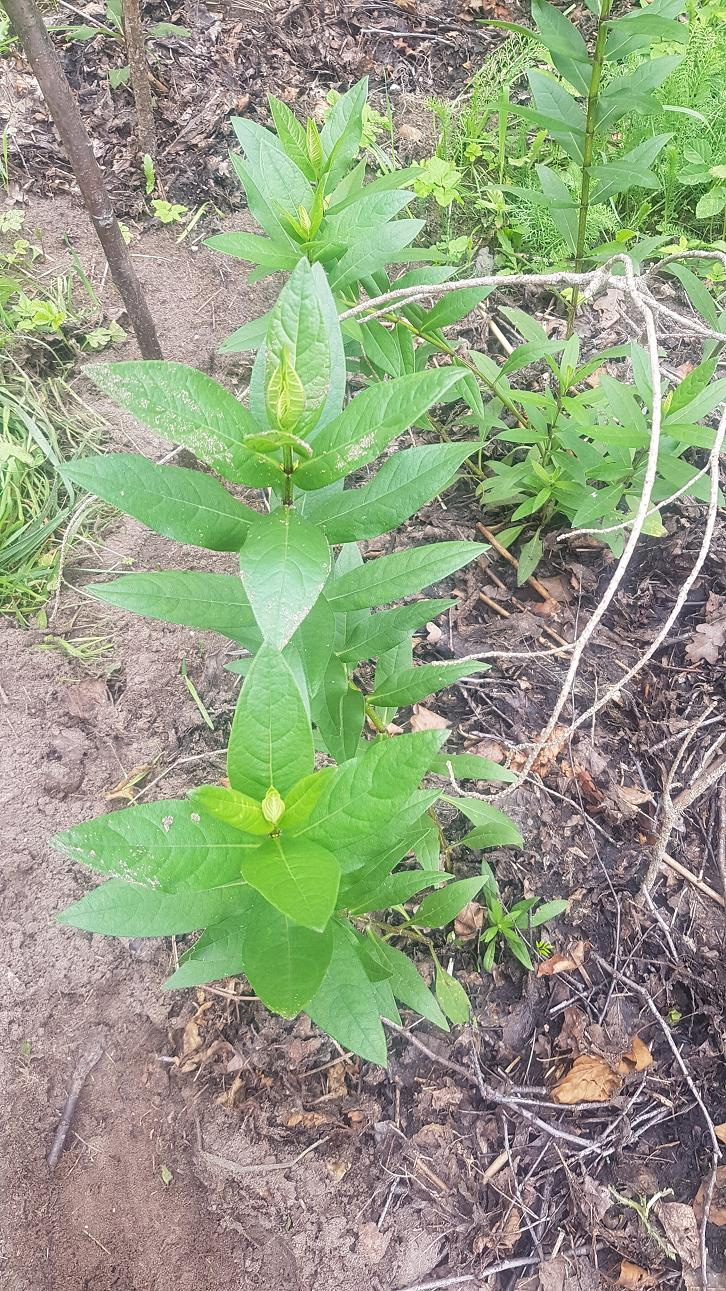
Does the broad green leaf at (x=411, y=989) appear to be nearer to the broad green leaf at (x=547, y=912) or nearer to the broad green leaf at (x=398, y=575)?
the broad green leaf at (x=547, y=912)

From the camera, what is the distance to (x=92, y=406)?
3.09 meters

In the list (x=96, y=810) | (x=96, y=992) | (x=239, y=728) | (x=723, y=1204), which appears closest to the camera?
(x=239, y=728)

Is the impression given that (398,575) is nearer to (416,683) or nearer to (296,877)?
(416,683)

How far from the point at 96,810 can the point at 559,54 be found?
8.00 ft

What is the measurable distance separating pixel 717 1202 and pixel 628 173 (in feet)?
8.93

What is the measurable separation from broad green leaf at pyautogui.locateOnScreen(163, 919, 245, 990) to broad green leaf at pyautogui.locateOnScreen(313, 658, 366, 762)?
0.43 metres

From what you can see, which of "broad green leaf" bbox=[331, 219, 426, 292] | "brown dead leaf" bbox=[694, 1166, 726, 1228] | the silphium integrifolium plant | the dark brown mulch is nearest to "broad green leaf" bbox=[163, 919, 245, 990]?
the silphium integrifolium plant

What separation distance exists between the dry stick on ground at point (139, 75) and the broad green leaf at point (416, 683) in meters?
3.00

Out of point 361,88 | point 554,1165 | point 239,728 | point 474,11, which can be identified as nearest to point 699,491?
point 361,88

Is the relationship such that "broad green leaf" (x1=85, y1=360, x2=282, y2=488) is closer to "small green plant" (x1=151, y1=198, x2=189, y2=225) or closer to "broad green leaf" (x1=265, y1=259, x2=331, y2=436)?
"broad green leaf" (x1=265, y1=259, x2=331, y2=436)

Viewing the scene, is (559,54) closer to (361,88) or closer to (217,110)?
(361,88)

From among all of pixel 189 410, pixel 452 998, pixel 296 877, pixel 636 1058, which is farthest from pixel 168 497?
pixel 636 1058

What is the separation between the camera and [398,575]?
1448 mm

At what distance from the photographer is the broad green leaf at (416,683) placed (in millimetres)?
1636
